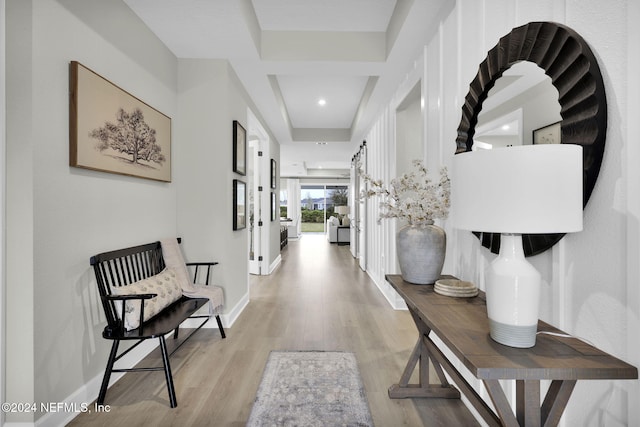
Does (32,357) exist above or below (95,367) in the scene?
above

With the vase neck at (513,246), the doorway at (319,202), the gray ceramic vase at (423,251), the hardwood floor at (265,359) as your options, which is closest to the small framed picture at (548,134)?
the vase neck at (513,246)

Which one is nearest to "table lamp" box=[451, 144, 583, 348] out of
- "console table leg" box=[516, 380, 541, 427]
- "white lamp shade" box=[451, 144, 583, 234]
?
"white lamp shade" box=[451, 144, 583, 234]

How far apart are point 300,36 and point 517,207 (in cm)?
288

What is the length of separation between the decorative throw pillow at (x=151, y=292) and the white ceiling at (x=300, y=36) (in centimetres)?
196

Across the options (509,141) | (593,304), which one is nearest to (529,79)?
(509,141)

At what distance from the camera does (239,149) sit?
3.47 m

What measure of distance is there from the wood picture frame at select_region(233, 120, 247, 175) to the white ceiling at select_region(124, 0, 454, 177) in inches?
22.8

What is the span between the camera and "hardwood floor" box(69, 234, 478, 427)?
73.2 inches

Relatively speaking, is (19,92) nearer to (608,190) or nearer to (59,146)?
(59,146)

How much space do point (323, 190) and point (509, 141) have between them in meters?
12.9

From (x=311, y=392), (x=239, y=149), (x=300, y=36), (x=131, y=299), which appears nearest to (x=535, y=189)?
(x=311, y=392)

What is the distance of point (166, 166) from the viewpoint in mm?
2875

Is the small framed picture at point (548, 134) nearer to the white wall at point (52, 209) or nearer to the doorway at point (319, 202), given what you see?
the white wall at point (52, 209)

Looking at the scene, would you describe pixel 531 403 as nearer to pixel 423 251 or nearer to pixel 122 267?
pixel 423 251
